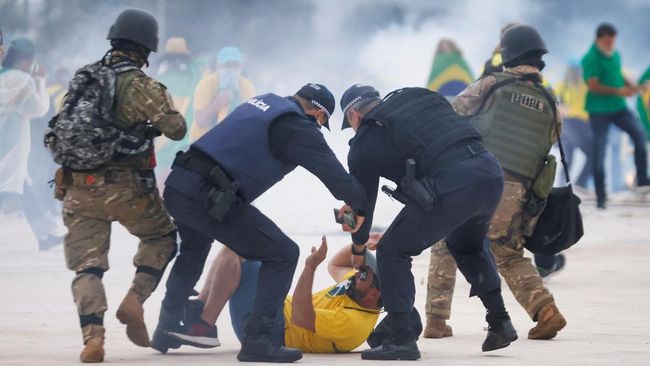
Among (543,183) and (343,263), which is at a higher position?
(543,183)

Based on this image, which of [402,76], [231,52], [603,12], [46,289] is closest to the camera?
[46,289]

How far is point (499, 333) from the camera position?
27.3 ft

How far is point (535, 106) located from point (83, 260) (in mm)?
2817

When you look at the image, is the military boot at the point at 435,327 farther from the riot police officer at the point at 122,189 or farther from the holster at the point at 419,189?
the riot police officer at the point at 122,189

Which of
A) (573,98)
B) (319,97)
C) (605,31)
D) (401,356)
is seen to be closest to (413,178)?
(319,97)

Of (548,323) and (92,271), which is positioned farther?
(548,323)

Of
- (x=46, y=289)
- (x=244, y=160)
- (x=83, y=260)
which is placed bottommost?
(x=46, y=289)

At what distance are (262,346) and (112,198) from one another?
3.31 ft

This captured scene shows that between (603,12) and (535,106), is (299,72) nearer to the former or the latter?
(603,12)

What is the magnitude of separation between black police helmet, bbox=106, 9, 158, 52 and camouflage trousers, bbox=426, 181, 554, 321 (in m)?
2.28

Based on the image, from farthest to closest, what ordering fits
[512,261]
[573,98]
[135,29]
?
[573,98], [512,261], [135,29]

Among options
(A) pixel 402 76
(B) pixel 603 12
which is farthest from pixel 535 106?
(A) pixel 402 76

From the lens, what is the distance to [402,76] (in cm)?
2825

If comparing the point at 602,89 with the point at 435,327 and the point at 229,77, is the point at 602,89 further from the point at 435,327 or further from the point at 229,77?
the point at 435,327
